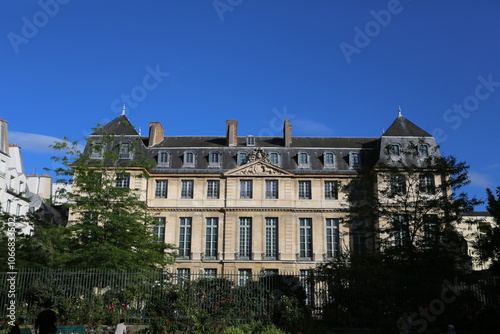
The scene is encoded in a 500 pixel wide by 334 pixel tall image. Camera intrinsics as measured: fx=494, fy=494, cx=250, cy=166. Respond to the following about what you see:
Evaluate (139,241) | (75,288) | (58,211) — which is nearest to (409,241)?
(139,241)

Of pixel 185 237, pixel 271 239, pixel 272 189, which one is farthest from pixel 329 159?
pixel 185 237

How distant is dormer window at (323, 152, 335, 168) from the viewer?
3638 cm

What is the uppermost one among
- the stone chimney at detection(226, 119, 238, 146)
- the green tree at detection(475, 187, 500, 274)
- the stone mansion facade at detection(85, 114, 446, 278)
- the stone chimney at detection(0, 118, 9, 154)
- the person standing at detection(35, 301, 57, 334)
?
the stone chimney at detection(226, 119, 238, 146)

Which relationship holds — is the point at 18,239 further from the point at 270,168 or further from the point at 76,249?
the point at 270,168

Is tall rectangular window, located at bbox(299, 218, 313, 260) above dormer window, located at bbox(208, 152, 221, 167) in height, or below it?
below

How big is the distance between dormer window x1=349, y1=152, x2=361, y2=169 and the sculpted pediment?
4.79 m

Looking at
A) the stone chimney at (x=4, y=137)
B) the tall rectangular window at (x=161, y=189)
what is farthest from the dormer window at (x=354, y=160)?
the stone chimney at (x=4, y=137)

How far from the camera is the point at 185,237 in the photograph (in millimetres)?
35125

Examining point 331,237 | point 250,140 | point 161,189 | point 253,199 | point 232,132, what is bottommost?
point 331,237

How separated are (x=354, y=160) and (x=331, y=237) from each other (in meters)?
6.05

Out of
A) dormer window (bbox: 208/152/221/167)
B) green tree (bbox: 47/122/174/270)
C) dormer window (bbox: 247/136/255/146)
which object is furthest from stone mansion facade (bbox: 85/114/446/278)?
green tree (bbox: 47/122/174/270)

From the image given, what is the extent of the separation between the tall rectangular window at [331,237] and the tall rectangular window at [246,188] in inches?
232

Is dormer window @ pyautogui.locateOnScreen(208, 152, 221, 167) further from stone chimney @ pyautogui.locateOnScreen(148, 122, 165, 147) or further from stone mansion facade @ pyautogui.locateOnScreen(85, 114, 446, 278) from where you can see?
stone chimney @ pyautogui.locateOnScreen(148, 122, 165, 147)

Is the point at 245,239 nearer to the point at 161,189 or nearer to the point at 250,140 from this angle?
the point at 161,189
